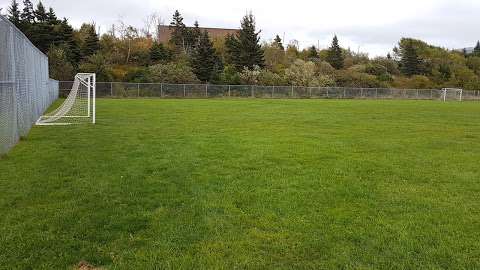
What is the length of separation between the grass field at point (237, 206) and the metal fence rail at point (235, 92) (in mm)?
34429

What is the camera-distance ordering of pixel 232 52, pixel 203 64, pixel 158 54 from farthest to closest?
pixel 232 52 < pixel 158 54 < pixel 203 64

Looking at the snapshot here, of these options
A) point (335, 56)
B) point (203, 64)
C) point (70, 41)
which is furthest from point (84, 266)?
point (335, 56)

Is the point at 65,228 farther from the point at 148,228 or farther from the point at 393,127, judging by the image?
the point at 393,127

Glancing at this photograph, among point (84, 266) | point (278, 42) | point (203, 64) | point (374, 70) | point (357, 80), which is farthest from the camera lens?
point (278, 42)

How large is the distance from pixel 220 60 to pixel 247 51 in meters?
4.63

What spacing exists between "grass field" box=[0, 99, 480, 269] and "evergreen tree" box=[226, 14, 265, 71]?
55.7 metres

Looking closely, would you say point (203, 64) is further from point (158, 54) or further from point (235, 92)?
point (235, 92)

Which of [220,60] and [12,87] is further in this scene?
[220,60]

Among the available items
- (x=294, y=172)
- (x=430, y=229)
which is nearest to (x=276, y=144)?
(x=294, y=172)

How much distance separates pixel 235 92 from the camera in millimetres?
51094

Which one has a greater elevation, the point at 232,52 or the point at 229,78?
the point at 232,52

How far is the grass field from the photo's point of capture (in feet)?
14.3

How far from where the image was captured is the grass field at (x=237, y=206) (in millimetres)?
4371

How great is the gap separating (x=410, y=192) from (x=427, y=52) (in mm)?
98130
